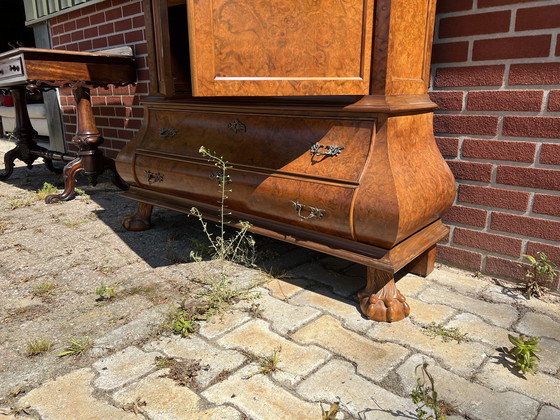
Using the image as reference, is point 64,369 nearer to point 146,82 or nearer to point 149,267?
point 149,267

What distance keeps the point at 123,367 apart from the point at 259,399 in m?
0.56

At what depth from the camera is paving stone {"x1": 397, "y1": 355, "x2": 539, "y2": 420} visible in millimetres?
1445

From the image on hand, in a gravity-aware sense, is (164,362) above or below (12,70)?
below

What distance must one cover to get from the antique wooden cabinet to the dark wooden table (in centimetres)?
135

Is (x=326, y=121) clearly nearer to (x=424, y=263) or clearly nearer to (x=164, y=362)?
(x=424, y=263)

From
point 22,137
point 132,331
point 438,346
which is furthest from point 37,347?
point 22,137

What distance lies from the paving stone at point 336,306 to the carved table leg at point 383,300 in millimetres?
54

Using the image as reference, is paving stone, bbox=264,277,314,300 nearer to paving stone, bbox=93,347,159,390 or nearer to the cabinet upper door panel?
paving stone, bbox=93,347,159,390

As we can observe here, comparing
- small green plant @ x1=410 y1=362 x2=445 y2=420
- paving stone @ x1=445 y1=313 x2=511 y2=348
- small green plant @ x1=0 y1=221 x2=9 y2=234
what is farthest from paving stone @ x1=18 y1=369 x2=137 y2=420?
small green plant @ x1=0 y1=221 x2=9 y2=234

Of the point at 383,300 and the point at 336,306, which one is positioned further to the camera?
the point at 336,306

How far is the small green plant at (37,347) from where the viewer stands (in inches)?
70.5

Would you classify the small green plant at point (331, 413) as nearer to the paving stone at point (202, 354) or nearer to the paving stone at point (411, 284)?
the paving stone at point (202, 354)

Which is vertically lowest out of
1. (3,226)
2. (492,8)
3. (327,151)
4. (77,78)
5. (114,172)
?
(3,226)

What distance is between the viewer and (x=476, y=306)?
214cm
